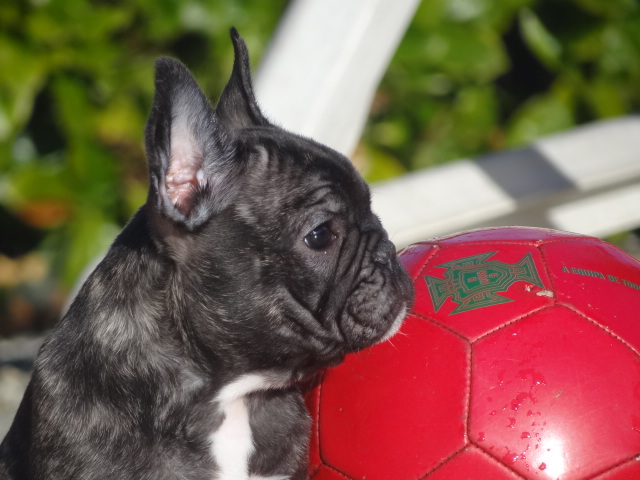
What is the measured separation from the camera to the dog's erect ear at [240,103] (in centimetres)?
306

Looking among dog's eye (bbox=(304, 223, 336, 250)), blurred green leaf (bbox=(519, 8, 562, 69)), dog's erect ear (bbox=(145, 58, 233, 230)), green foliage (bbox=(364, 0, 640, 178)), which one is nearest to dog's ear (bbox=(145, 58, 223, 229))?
dog's erect ear (bbox=(145, 58, 233, 230))

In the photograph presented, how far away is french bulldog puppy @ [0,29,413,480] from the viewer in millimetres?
2561

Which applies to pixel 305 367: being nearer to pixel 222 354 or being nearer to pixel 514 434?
pixel 222 354

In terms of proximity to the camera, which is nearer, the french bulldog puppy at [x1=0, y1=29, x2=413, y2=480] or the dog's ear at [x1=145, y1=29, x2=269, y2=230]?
the dog's ear at [x1=145, y1=29, x2=269, y2=230]

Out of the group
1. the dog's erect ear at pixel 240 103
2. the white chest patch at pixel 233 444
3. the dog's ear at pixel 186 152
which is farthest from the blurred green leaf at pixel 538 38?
the white chest patch at pixel 233 444

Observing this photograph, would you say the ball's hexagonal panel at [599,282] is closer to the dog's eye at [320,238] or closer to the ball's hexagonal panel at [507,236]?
the ball's hexagonal panel at [507,236]

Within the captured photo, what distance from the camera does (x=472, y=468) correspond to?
93.4 inches

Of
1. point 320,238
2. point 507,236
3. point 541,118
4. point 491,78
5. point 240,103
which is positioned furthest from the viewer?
point 491,78

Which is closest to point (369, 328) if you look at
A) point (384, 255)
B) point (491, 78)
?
point (384, 255)

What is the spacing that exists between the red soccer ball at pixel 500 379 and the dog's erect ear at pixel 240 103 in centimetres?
76

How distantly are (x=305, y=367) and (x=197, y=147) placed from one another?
27.3 inches

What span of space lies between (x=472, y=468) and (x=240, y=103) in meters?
1.39

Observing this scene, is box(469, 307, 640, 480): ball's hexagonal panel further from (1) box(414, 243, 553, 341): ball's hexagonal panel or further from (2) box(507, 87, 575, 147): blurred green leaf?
(2) box(507, 87, 575, 147): blurred green leaf

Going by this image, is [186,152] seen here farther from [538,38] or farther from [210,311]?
[538,38]
